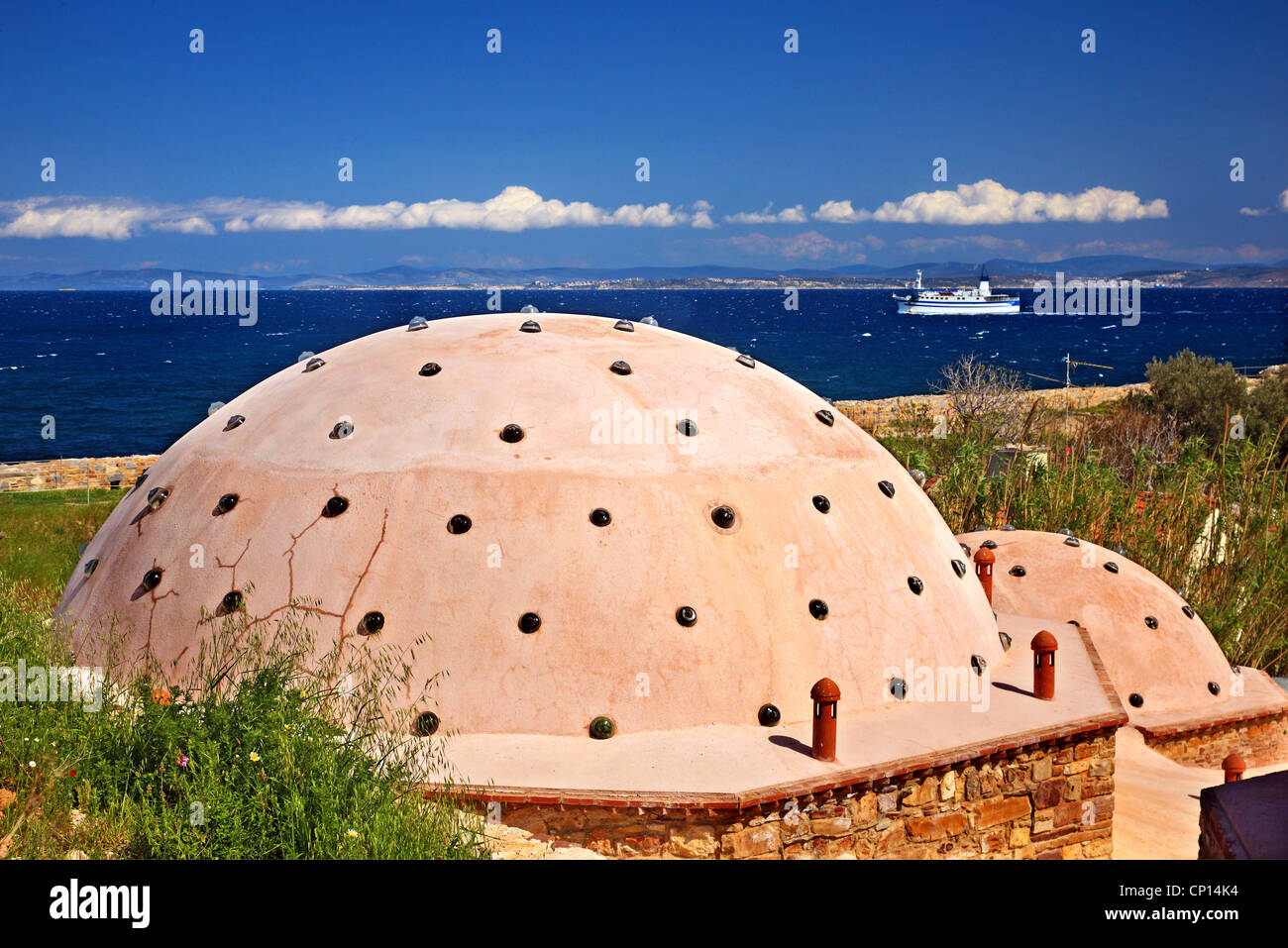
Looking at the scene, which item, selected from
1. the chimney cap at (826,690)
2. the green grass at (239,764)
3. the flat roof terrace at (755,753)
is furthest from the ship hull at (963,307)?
the green grass at (239,764)

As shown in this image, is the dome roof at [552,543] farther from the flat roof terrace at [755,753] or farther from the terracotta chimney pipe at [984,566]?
the terracotta chimney pipe at [984,566]

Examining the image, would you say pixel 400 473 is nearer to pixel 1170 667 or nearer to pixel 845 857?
pixel 845 857

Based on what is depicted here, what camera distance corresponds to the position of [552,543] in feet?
29.0

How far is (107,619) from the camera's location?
9.45 m

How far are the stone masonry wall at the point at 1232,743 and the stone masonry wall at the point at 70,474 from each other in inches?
1354

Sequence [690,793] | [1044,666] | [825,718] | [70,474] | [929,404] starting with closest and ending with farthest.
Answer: [690,793] → [825,718] → [1044,666] → [70,474] → [929,404]

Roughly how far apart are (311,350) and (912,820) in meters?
138

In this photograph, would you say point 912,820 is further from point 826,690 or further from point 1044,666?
point 1044,666

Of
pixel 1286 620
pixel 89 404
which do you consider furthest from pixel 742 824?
pixel 89 404

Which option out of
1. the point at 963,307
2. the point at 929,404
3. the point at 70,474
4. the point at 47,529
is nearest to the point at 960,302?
the point at 963,307

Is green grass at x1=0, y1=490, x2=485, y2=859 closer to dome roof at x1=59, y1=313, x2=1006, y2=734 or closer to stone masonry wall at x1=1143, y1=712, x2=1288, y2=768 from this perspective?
dome roof at x1=59, y1=313, x2=1006, y2=734

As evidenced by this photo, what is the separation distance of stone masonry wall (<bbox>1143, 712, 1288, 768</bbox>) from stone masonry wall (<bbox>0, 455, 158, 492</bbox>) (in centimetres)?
3439

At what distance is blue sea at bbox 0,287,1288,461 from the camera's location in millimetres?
70938

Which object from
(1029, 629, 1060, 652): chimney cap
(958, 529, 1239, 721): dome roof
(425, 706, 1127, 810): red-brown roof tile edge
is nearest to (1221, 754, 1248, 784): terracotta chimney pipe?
(958, 529, 1239, 721): dome roof
